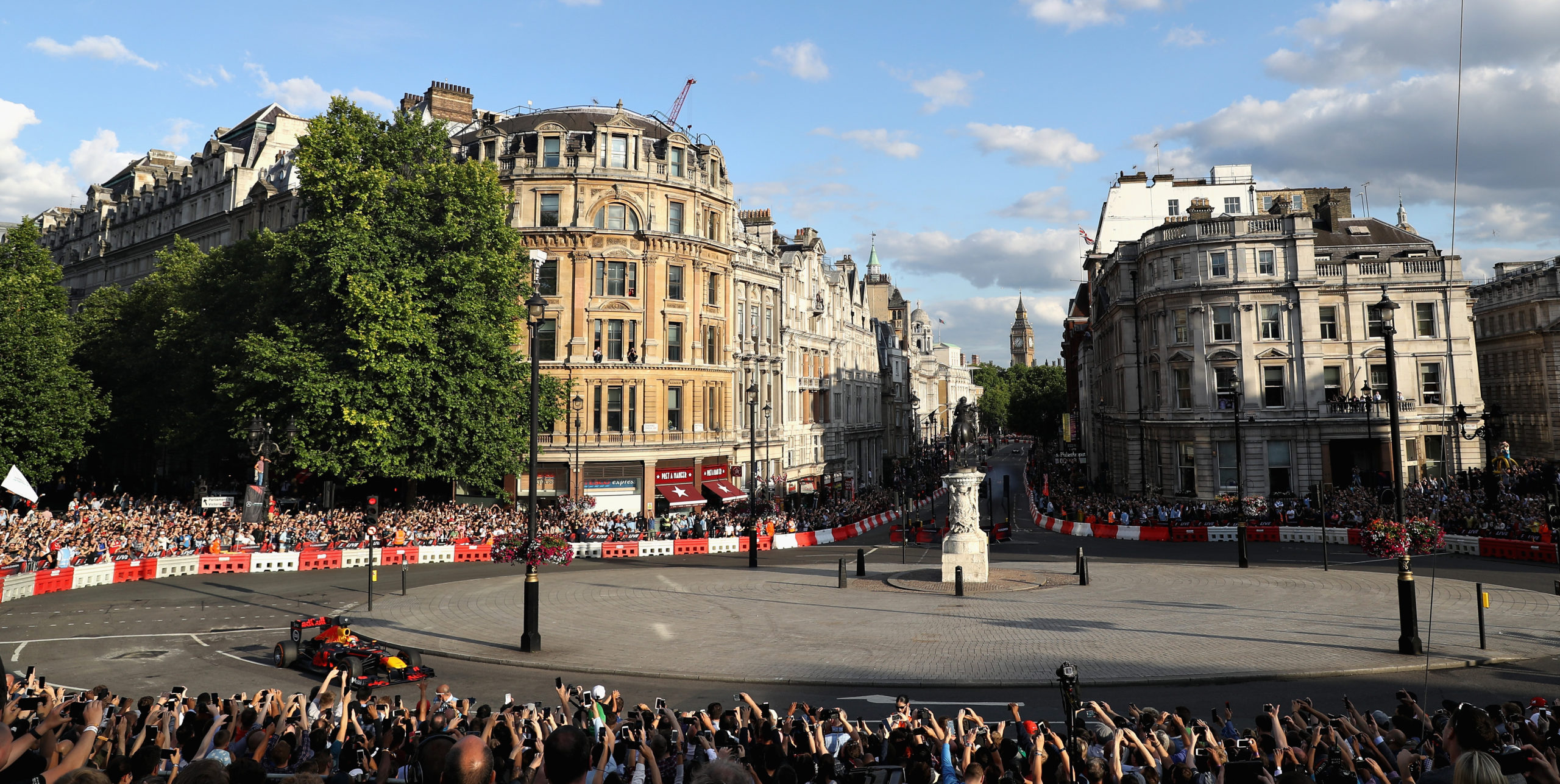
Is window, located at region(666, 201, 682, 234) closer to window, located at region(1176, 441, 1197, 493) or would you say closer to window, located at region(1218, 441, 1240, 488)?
window, located at region(1176, 441, 1197, 493)

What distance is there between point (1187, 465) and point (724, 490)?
2449 centimetres

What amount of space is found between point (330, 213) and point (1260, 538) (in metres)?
41.2

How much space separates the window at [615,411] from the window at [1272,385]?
107 ft

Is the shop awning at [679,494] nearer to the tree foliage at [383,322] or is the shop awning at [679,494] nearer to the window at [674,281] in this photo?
the tree foliage at [383,322]

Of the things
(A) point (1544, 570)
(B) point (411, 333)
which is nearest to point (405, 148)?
(B) point (411, 333)

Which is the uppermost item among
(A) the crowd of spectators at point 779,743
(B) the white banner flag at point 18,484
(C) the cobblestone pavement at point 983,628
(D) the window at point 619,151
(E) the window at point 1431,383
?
(D) the window at point 619,151

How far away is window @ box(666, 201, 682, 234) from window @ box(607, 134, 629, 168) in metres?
3.03

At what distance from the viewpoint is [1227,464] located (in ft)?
145

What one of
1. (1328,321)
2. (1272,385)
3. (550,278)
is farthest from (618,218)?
(1328,321)

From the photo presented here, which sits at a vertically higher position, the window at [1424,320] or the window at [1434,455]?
the window at [1424,320]

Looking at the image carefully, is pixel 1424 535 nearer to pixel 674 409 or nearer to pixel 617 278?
pixel 674 409

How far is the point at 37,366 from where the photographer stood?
116 feet

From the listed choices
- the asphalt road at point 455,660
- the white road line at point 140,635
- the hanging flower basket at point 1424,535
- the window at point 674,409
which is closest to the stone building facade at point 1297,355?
the asphalt road at point 455,660

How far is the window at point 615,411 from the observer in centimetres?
4347
